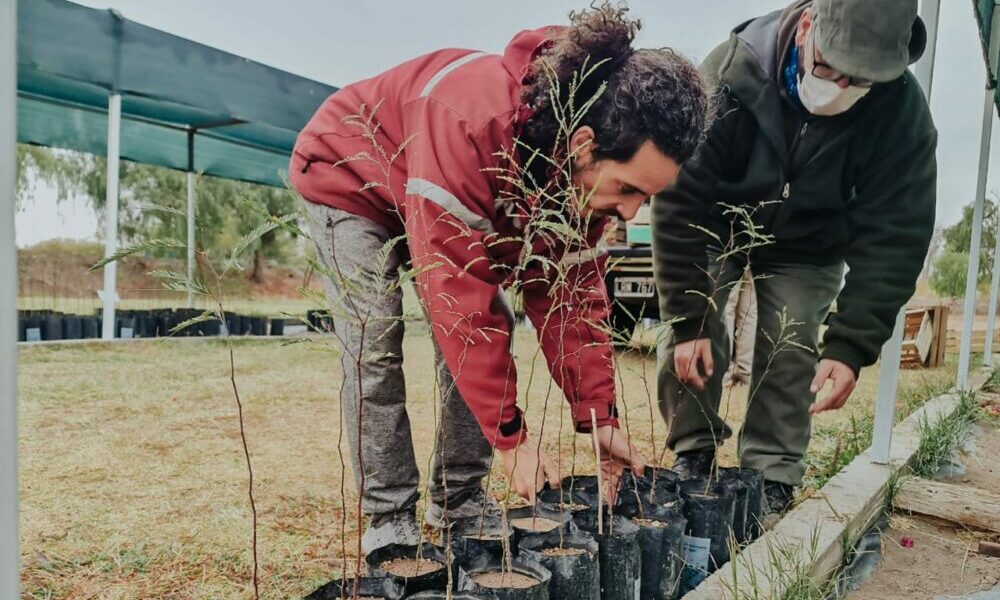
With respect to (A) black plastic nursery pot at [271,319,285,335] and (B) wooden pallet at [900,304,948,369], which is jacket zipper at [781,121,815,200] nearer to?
(B) wooden pallet at [900,304,948,369]

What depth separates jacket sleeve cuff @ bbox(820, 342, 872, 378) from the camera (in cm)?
204

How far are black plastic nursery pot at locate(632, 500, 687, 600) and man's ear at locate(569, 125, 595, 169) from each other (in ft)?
2.47

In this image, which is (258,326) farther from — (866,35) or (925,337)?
(866,35)

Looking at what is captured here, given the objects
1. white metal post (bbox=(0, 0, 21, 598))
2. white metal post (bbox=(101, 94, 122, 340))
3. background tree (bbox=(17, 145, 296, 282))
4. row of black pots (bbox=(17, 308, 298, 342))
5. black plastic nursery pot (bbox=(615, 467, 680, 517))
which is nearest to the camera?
white metal post (bbox=(0, 0, 21, 598))

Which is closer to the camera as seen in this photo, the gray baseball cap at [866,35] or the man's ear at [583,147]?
the man's ear at [583,147]

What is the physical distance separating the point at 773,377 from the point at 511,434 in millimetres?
1265

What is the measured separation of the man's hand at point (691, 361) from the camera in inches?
85.4

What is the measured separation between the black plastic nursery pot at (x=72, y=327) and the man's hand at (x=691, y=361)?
22.7 feet

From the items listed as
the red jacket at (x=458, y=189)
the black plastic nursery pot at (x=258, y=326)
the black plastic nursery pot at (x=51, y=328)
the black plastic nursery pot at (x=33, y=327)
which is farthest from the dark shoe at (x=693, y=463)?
the black plastic nursery pot at (x=258, y=326)

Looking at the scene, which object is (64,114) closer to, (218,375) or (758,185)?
(218,375)

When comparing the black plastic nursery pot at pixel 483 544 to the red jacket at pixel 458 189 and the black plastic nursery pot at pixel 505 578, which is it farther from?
the red jacket at pixel 458 189

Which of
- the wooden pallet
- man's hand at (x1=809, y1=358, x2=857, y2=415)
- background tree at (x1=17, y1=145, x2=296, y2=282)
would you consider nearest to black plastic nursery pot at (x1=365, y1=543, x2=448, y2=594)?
man's hand at (x1=809, y1=358, x2=857, y2=415)

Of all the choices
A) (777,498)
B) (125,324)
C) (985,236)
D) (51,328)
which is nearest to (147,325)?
(125,324)

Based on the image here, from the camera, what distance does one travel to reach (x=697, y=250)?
85.1 inches
